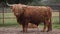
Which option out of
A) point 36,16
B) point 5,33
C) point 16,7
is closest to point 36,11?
point 36,16

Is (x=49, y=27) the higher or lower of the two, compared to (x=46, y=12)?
lower

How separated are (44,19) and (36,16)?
53 cm

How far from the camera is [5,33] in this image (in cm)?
1186

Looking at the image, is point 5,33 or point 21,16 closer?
point 5,33

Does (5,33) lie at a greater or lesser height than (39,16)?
lesser

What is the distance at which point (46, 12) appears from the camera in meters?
12.9

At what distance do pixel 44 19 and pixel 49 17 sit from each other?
305mm

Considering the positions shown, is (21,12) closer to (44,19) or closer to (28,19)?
(28,19)

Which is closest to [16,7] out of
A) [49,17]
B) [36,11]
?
[36,11]

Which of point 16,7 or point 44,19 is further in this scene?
point 44,19

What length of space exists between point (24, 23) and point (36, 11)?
933mm

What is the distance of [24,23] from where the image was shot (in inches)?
505

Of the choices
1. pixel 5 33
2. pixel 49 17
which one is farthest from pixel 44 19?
pixel 5 33

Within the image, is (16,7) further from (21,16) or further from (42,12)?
(42,12)
